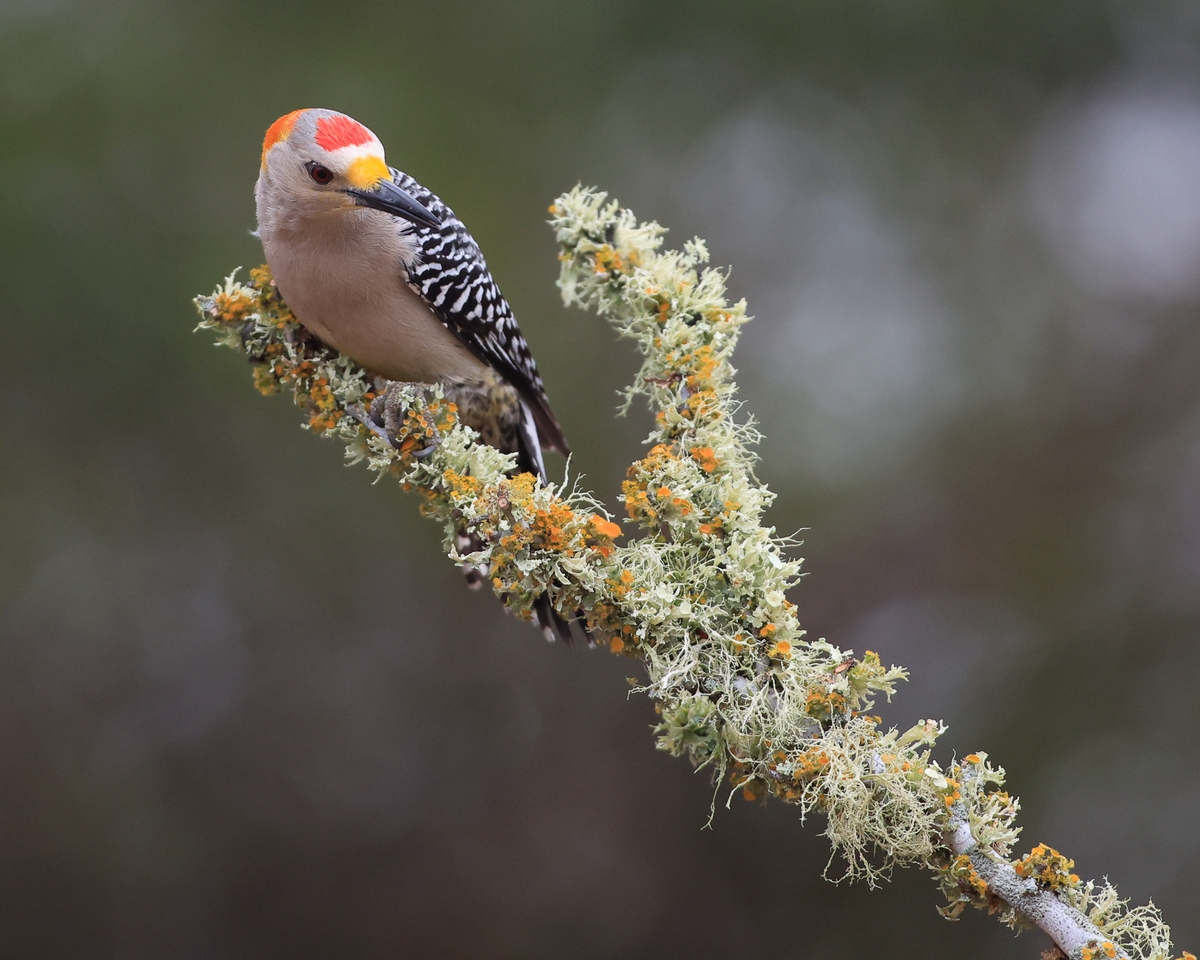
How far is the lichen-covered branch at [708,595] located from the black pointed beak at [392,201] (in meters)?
0.28

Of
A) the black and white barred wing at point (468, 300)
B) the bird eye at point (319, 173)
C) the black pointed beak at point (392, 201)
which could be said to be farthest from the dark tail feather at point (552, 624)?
the bird eye at point (319, 173)

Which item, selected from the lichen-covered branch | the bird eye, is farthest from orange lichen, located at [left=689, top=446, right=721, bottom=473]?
the bird eye

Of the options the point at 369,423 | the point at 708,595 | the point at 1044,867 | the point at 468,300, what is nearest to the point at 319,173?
the point at 468,300

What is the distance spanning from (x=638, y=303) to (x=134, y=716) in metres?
2.16

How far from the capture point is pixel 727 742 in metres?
1.38

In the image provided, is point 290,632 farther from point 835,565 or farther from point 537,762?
point 835,565

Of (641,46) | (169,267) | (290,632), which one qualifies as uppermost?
(641,46)

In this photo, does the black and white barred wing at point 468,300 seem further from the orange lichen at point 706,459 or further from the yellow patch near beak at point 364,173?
the orange lichen at point 706,459

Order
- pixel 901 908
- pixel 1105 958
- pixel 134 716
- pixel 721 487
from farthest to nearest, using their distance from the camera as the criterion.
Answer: pixel 134 716, pixel 901 908, pixel 721 487, pixel 1105 958

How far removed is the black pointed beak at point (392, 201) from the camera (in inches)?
71.9

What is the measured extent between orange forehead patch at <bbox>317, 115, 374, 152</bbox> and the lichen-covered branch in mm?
425

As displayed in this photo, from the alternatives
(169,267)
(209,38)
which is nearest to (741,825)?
(169,267)

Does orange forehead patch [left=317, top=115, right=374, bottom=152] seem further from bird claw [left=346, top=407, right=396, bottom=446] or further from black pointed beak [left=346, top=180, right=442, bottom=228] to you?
bird claw [left=346, top=407, right=396, bottom=446]

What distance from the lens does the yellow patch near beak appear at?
1.83m
